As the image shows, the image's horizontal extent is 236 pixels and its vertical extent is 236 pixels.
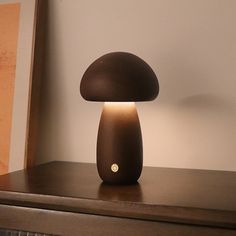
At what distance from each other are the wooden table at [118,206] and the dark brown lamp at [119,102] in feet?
0.15

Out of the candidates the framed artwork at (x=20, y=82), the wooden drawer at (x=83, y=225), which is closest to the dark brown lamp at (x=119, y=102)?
the wooden drawer at (x=83, y=225)

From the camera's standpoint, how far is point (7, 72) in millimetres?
1213

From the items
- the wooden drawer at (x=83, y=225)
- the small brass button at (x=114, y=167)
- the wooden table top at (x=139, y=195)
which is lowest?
the wooden drawer at (x=83, y=225)

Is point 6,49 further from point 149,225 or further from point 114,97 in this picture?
point 149,225

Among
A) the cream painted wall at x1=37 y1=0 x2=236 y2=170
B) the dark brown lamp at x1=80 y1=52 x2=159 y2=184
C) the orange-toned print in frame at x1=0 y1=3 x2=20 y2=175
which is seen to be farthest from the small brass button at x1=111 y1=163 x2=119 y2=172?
the orange-toned print in frame at x1=0 y1=3 x2=20 y2=175

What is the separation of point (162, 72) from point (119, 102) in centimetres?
27

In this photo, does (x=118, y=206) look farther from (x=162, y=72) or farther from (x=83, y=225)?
(x=162, y=72)

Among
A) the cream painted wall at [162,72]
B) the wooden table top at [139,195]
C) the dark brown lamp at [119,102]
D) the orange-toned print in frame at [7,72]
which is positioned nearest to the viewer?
the wooden table top at [139,195]

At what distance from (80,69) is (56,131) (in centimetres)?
22

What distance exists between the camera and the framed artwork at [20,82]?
1.17 metres

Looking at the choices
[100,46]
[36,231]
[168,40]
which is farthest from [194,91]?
[36,231]

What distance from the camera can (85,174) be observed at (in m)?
1.02

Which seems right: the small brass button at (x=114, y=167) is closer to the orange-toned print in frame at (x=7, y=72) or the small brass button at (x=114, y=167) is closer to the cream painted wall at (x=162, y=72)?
the cream painted wall at (x=162, y=72)

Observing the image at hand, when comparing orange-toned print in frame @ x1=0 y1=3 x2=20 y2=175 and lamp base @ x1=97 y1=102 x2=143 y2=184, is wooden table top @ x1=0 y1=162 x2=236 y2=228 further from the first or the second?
orange-toned print in frame @ x1=0 y1=3 x2=20 y2=175
